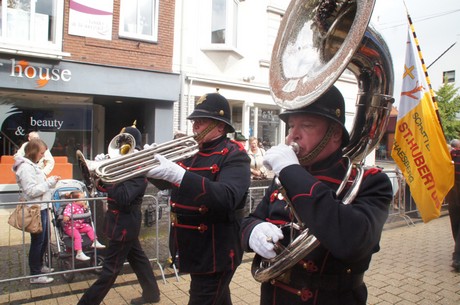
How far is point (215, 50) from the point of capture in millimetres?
11297

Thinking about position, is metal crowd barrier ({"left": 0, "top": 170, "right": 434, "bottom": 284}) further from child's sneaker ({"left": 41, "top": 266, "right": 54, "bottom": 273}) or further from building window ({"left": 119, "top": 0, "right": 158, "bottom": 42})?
building window ({"left": 119, "top": 0, "right": 158, "bottom": 42})

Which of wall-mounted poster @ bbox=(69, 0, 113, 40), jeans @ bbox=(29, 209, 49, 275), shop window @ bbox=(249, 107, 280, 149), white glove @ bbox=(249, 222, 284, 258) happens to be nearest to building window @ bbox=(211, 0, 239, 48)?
shop window @ bbox=(249, 107, 280, 149)

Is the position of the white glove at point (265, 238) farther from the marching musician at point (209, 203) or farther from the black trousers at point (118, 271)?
the black trousers at point (118, 271)

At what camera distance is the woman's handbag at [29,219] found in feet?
14.8

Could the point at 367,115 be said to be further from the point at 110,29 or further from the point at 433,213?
the point at 110,29

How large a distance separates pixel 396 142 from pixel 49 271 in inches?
178

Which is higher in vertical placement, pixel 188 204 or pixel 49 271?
pixel 188 204

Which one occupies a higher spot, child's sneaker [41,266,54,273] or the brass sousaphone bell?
the brass sousaphone bell

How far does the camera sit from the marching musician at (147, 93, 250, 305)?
2.57 m

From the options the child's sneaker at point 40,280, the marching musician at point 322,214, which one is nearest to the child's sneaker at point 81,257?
the child's sneaker at point 40,280

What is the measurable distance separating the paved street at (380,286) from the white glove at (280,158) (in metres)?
2.98

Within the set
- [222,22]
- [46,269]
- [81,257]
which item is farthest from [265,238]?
[222,22]

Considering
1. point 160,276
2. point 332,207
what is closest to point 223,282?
point 332,207

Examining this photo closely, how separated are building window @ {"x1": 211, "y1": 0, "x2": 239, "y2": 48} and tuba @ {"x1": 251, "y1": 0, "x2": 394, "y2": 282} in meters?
9.98
